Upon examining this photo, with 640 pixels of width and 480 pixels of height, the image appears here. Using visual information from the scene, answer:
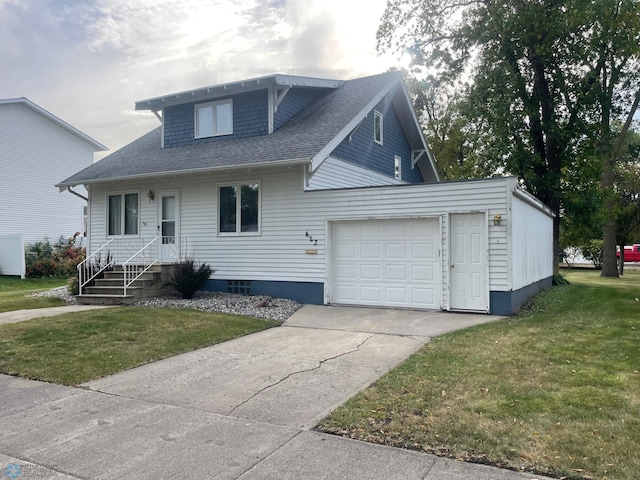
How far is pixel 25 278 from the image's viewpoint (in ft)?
67.8

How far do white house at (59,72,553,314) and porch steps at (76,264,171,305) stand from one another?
0.83 ft

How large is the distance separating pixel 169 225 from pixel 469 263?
29.6ft

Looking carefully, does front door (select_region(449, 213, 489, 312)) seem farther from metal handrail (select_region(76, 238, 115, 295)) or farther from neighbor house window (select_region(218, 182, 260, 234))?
metal handrail (select_region(76, 238, 115, 295))

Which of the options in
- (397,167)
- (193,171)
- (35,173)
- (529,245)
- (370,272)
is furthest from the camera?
(35,173)

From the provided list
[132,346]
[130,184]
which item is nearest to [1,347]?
[132,346]

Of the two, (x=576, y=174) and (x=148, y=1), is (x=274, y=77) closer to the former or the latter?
(x=148, y=1)

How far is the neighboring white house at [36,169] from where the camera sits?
23859mm

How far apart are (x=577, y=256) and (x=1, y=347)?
128ft

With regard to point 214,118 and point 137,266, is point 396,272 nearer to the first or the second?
point 137,266

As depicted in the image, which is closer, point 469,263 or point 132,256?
point 469,263

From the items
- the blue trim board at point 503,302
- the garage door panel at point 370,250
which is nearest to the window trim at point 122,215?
the garage door panel at point 370,250

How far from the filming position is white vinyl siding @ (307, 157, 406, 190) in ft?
42.1

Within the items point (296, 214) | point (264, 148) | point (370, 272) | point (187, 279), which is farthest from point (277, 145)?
point (370, 272)

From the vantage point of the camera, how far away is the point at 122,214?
15586 mm
